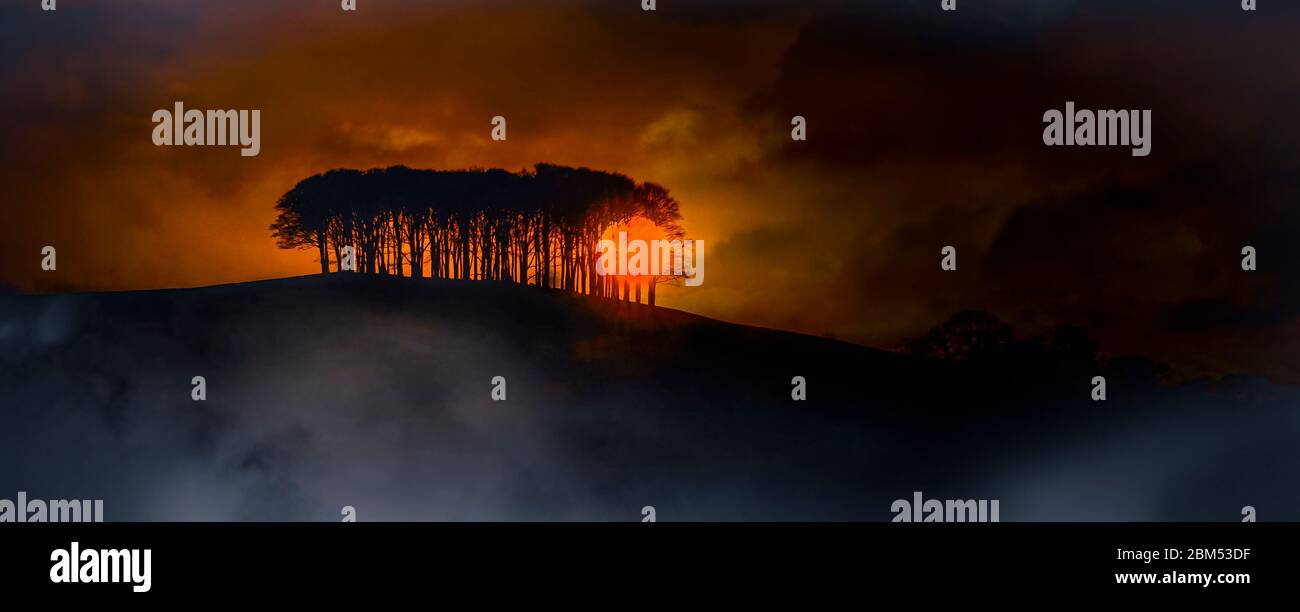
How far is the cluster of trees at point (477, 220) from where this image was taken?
44.4 ft

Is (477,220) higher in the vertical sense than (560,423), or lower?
higher

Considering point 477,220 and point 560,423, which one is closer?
point 560,423

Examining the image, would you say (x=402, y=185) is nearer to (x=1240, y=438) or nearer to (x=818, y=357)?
(x=818, y=357)

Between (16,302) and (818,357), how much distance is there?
33.4ft

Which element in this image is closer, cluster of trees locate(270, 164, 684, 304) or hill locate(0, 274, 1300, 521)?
hill locate(0, 274, 1300, 521)

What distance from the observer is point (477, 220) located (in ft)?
46.3

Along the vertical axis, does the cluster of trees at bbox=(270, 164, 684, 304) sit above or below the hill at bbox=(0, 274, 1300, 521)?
above

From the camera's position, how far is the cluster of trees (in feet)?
44.4

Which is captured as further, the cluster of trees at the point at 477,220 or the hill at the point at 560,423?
the cluster of trees at the point at 477,220

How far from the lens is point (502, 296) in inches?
566

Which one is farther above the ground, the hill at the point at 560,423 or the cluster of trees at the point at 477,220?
the cluster of trees at the point at 477,220
